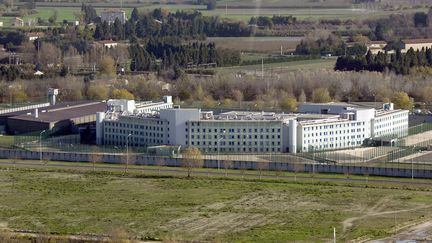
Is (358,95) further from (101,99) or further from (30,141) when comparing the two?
(30,141)

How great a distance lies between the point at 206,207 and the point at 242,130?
5.66 metres

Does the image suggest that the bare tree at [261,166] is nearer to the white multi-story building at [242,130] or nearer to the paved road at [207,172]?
the paved road at [207,172]

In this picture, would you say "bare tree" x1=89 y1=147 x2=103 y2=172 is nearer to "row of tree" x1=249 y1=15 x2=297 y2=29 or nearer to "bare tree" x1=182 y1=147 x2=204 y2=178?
"bare tree" x1=182 y1=147 x2=204 y2=178

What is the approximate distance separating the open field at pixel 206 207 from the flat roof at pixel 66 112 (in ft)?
15.9

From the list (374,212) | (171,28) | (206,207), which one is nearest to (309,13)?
(171,28)

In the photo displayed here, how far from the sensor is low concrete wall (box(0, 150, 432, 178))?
72.9 feet

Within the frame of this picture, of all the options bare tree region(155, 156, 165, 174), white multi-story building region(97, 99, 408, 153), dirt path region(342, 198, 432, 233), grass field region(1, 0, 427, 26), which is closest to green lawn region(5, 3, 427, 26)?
grass field region(1, 0, 427, 26)

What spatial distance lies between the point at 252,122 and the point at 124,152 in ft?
8.02

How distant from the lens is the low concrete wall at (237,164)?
22234 millimetres

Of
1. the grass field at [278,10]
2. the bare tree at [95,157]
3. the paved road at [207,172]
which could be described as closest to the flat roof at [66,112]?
the bare tree at [95,157]

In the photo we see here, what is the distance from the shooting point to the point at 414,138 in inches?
1038

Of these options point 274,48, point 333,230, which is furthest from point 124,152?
point 274,48

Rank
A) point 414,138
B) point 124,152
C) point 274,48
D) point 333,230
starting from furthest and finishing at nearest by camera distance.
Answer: point 274,48, point 414,138, point 124,152, point 333,230

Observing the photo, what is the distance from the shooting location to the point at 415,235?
1739cm
